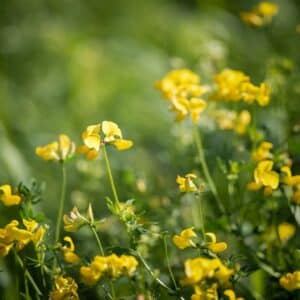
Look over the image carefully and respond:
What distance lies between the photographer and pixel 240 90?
46.4 inches

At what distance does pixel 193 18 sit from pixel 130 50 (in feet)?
1.31

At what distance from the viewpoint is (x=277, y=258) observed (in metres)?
1.25

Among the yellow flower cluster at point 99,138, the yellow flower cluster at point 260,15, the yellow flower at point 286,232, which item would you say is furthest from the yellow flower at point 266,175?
the yellow flower cluster at point 260,15

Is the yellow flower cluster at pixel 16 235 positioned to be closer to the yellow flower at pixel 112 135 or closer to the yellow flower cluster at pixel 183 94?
the yellow flower at pixel 112 135

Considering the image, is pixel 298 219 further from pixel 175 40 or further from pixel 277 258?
pixel 175 40

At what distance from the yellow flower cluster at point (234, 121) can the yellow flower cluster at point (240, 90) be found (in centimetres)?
11

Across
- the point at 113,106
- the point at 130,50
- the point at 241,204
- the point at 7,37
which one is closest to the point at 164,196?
the point at 241,204

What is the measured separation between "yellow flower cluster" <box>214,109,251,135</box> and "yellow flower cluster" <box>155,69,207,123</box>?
133 mm

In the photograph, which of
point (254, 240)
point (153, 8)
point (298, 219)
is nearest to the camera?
point (298, 219)

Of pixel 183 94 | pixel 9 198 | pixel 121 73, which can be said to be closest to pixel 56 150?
pixel 9 198

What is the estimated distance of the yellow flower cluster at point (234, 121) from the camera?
1342mm

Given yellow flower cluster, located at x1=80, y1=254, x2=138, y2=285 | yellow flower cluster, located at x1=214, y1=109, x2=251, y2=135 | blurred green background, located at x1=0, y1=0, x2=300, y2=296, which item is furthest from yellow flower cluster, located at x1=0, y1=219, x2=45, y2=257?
yellow flower cluster, located at x1=214, y1=109, x2=251, y2=135

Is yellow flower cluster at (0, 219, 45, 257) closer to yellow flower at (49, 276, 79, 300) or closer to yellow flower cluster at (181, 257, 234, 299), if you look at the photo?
yellow flower at (49, 276, 79, 300)

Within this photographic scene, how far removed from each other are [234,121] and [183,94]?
8.4 inches
